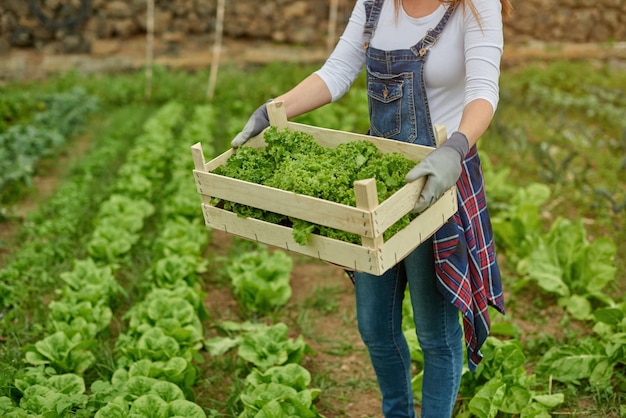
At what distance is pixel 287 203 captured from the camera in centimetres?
206

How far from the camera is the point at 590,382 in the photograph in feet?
10.4

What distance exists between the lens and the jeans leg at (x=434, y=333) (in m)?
2.34

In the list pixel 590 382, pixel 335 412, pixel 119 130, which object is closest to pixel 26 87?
pixel 119 130

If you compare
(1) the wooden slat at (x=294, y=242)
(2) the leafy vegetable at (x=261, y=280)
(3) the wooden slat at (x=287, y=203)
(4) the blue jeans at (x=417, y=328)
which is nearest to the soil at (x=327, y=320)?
(2) the leafy vegetable at (x=261, y=280)

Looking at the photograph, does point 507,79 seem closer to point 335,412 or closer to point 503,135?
point 503,135

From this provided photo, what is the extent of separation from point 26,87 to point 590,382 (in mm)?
6878

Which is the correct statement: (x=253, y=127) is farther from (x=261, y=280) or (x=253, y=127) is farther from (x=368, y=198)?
(x=261, y=280)

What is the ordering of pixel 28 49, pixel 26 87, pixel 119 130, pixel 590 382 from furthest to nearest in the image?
pixel 28 49 → pixel 26 87 → pixel 119 130 → pixel 590 382

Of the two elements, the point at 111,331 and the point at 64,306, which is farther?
the point at 111,331

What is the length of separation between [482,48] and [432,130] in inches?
12.0

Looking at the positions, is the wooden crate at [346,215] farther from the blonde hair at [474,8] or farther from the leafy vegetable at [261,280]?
the leafy vegetable at [261,280]

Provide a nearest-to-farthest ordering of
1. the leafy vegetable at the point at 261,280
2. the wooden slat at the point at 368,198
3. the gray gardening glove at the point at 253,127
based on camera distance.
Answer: the wooden slat at the point at 368,198
the gray gardening glove at the point at 253,127
the leafy vegetable at the point at 261,280

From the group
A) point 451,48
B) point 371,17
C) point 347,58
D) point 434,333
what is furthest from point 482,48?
point 434,333

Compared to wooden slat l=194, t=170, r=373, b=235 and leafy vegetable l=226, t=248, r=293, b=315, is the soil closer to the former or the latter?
leafy vegetable l=226, t=248, r=293, b=315
